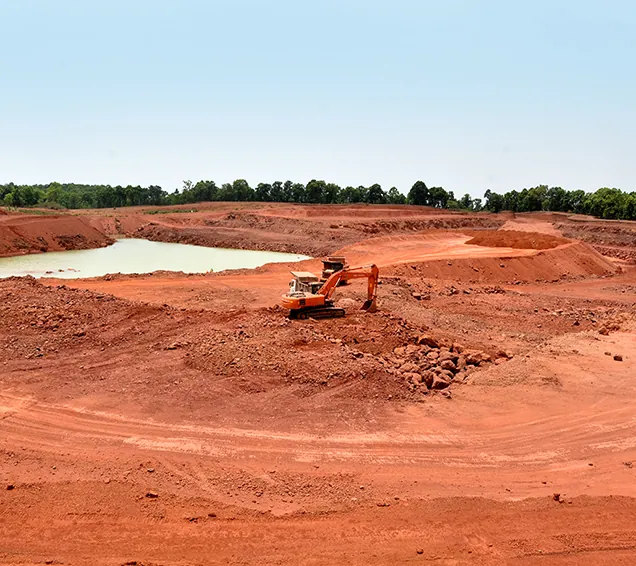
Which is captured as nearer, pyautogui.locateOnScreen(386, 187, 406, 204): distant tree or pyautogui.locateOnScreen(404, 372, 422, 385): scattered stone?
pyautogui.locateOnScreen(404, 372, 422, 385): scattered stone

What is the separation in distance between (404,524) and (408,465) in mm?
1429

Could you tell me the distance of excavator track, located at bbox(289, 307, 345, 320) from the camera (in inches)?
560

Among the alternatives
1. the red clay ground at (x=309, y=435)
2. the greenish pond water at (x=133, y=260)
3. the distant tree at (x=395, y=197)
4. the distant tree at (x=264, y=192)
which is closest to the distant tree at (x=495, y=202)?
the distant tree at (x=395, y=197)

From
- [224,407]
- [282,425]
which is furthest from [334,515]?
[224,407]

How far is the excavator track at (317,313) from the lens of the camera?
14234mm

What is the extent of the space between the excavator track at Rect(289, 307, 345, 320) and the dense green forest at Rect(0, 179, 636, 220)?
5152 cm

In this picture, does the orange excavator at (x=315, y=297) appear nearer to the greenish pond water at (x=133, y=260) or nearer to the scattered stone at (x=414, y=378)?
the scattered stone at (x=414, y=378)

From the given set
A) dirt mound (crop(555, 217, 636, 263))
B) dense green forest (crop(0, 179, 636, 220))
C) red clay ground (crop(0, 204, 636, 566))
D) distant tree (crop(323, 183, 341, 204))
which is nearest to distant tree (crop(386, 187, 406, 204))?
dense green forest (crop(0, 179, 636, 220))

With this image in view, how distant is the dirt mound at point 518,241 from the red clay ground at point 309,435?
15880mm

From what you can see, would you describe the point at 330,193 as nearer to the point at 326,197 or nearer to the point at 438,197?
the point at 326,197

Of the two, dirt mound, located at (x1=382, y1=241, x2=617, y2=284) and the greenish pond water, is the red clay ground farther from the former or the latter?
the greenish pond water

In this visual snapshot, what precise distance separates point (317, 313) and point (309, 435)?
6.01 metres

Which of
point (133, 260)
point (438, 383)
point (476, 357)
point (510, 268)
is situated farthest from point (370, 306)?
point (133, 260)

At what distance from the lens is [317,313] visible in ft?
47.4
